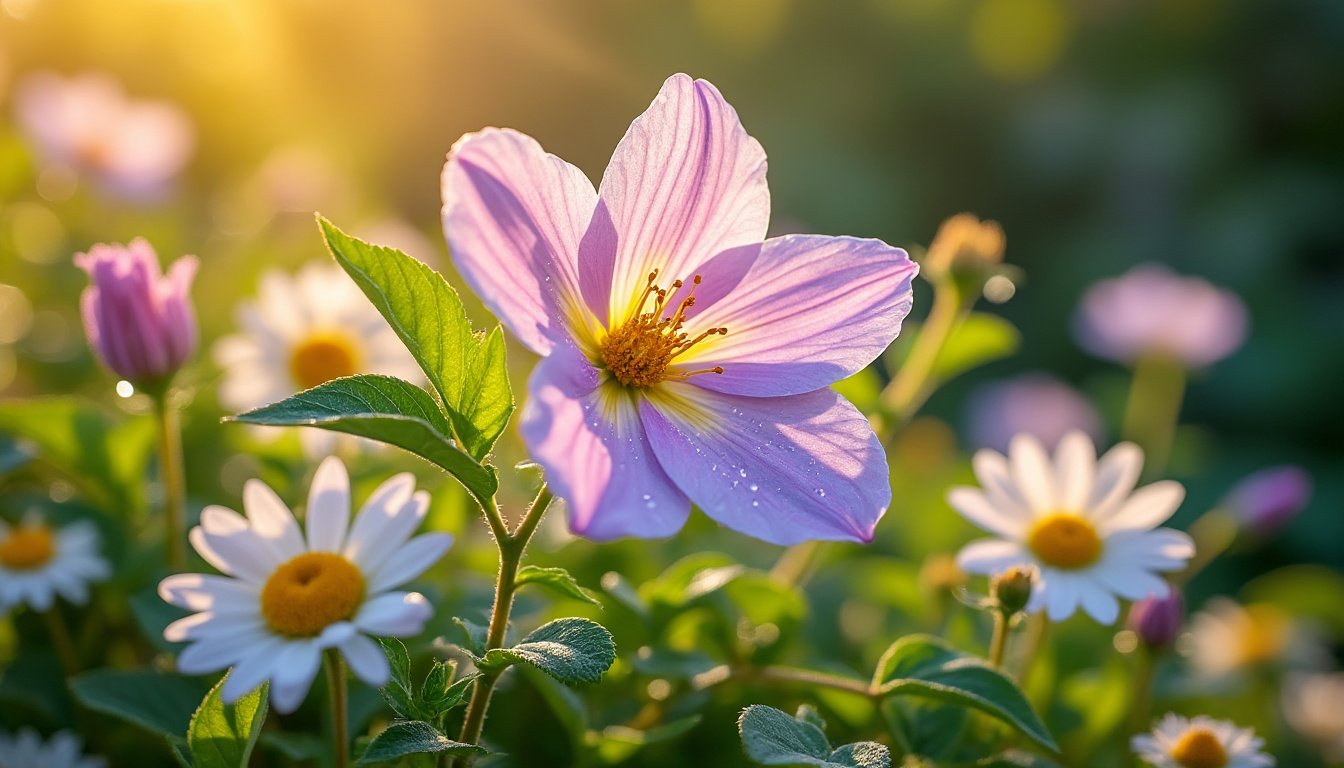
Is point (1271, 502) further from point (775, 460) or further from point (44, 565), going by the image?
point (44, 565)

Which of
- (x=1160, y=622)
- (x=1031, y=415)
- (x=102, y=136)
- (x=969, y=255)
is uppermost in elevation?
(x=1031, y=415)

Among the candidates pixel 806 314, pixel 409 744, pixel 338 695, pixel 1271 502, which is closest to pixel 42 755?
pixel 338 695

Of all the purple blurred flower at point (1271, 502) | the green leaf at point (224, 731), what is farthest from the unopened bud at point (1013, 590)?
the purple blurred flower at point (1271, 502)

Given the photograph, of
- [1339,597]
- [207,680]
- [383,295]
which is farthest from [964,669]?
[1339,597]

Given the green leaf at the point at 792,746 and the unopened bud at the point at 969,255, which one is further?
the unopened bud at the point at 969,255

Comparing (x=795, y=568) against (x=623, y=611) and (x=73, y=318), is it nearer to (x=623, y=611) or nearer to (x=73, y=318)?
(x=623, y=611)

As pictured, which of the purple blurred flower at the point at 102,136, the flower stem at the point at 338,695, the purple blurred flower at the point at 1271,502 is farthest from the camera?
the purple blurred flower at the point at 102,136

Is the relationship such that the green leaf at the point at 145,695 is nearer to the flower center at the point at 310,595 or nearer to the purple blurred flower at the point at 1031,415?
the flower center at the point at 310,595
